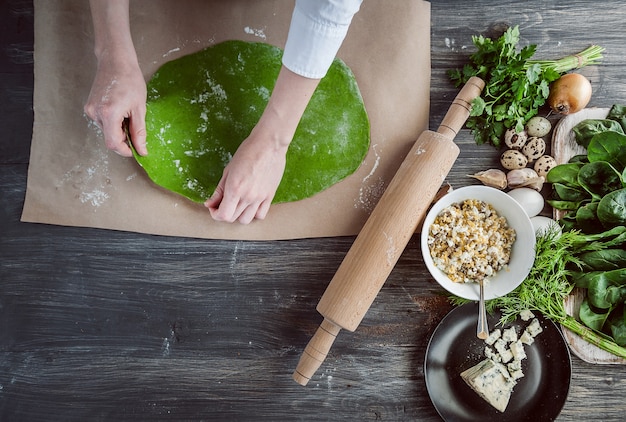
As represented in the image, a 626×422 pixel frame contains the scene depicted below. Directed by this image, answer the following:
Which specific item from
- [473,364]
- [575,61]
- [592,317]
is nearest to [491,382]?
[473,364]

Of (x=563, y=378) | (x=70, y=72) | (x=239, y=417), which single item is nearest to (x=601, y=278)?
(x=563, y=378)

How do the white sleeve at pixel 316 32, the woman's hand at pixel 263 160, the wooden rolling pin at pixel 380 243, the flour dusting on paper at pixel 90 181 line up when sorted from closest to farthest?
the white sleeve at pixel 316 32 → the woman's hand at pixel 263 160 → the wooden rolling pin at pixel 380 243 → the flour dusting on paper at pixel 90 181

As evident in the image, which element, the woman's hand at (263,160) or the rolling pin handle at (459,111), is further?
the rolling pin handle at (459,111)

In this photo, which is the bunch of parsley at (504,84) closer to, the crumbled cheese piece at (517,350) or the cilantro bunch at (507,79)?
the cilantro bunch at (507,79)

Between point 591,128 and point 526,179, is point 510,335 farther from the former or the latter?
point 591,128

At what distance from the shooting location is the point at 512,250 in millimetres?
1185

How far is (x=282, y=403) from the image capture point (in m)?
1.23

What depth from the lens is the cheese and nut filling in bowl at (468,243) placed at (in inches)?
45.5

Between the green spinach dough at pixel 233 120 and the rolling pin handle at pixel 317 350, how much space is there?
0.31 meters

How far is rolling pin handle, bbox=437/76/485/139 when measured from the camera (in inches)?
46.8

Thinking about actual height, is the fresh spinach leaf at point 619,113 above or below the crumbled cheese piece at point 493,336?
above

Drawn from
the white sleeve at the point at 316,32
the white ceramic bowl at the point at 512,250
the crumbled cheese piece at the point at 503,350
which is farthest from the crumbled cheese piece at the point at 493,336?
the white sleeve at the point at 316,32

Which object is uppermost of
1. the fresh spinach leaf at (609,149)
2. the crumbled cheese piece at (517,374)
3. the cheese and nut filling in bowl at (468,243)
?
the fresh spinach leaf at (609,149)

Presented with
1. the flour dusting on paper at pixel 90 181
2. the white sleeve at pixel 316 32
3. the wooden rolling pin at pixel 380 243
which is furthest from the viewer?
the flour dusting on paper at pixel 90 181
